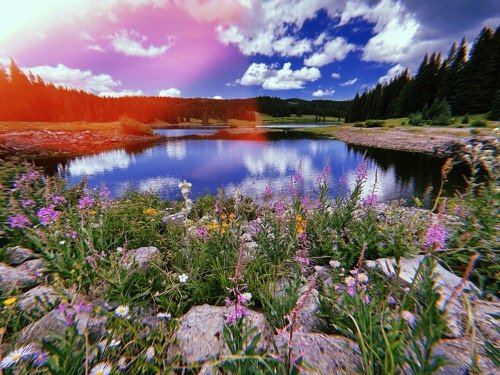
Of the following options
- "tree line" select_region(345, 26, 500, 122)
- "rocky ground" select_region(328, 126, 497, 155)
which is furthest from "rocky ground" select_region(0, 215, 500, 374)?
"tree line" select_region(345, 26, 500, 122)

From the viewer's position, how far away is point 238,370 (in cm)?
147

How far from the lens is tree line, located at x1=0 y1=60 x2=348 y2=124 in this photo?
6750cm

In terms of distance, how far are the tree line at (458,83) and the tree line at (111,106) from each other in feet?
326

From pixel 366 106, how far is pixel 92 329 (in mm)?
99244

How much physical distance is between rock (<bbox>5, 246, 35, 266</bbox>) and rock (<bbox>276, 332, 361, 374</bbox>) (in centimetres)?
419

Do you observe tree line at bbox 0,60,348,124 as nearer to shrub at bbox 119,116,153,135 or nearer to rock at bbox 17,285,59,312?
shrub at bbox 119,116,153,135

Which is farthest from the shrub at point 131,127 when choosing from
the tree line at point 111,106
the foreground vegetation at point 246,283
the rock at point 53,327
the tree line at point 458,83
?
the tree line at point 458,83

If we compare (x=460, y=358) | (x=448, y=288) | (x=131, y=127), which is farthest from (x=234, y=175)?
(x=131, y=127)

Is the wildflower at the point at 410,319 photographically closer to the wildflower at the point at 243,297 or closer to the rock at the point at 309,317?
the rock at the point at 309,317

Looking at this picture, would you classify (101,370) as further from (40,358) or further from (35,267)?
(35,267)

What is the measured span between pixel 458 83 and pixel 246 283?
7289 centimetres

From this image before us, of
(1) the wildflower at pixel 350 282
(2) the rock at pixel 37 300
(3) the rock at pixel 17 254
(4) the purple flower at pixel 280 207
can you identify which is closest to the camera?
(1) the wildflower at pixel 350 282

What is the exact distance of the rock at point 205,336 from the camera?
1.98 m

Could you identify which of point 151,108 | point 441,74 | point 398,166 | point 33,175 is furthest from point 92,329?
point 151,108
